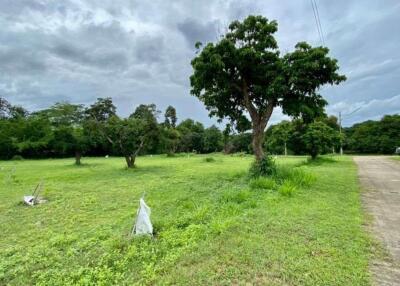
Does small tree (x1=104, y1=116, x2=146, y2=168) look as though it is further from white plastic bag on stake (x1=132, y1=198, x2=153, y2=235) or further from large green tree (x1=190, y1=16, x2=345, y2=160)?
white plastic bag on stake (x1=132, y1=198, x2=153, y2=235)

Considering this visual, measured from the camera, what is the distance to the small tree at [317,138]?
2102cm

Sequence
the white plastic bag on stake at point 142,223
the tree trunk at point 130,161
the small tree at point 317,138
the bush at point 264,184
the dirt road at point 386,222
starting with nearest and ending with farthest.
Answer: the dirt road at point 386,222 → the white plastic bag on stake at point 142,223 → the bush at point 264,184 → the tree trunk at point 130,161 → the small tree at point 317,138

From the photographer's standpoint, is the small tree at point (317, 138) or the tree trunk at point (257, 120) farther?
the small tree at point (317, 138)

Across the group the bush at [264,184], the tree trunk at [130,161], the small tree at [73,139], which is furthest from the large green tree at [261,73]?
the small tree at [73,139]

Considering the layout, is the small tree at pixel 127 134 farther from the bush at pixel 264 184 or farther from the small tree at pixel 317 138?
the bush at pixel 264 184

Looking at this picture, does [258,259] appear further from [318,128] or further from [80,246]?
[318,128]

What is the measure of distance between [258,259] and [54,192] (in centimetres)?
893

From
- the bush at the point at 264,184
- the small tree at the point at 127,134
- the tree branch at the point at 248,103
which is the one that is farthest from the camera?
the small tree at the point at 127,134

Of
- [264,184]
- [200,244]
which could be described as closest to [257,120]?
[264,184]

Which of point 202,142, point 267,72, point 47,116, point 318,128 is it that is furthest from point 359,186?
point 202,142

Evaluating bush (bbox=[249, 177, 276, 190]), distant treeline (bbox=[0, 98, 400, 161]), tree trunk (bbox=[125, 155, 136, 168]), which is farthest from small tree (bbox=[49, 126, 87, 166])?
bush (bbox=[249, 177, 276, 190])

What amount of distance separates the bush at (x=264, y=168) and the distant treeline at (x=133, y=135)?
3.02 metres

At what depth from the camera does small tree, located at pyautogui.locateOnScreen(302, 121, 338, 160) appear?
21016mm

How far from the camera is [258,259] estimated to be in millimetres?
3582
